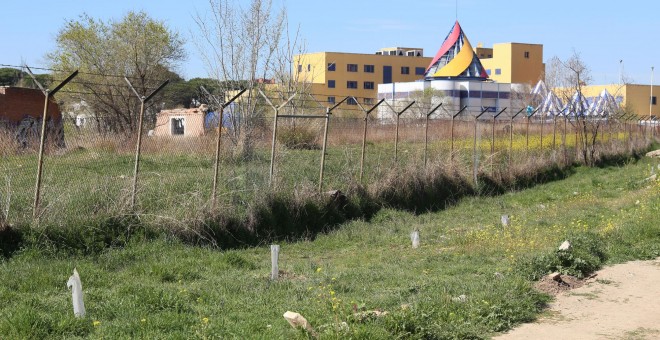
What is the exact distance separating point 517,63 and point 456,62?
1683 centimetres

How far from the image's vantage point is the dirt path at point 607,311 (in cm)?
700

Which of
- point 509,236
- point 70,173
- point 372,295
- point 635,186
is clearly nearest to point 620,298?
point 372,295

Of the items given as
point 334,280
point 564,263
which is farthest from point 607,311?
point 334,280

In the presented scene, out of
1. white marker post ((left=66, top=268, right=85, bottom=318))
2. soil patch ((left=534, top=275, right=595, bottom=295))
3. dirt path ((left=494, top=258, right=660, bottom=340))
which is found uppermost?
white marker post ((left=66, top=268, right=85, bottom=318))

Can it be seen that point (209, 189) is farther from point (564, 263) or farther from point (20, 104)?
point (20, 104)

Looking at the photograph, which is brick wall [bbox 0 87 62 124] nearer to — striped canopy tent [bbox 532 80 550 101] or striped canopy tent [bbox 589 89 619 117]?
striped canopy tent [bbox 589 89 619 117]

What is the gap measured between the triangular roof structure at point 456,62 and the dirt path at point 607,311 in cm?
7228

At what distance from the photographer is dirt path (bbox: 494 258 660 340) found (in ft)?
23.0

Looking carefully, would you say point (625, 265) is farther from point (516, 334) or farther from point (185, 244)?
point (185, 244)

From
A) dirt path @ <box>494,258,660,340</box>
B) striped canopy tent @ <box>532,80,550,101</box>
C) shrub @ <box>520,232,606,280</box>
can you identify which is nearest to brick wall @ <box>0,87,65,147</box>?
shrub @ <box>520,232,606,280</box>

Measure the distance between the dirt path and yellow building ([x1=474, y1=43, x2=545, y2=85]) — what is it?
86.5 meters

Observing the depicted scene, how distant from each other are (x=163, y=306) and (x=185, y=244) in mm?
4475

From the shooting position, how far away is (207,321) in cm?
648

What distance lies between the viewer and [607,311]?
7.82 meters
